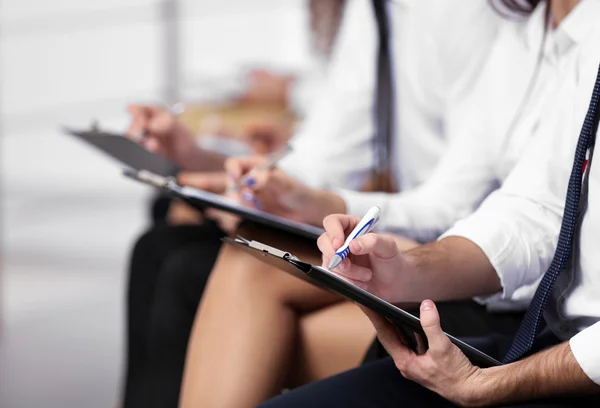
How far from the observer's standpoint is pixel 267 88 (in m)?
2.59

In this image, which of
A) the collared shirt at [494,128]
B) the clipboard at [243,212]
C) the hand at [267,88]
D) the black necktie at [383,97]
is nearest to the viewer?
the clipboard at [243,212]

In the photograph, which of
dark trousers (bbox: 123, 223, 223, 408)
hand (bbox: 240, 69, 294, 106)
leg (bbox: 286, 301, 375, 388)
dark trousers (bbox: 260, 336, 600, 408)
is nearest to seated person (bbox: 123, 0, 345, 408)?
dark trousers (bbox: 123, 223, 223, 408)

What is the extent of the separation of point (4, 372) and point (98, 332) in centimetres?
31

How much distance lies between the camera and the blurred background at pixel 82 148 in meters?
1.95

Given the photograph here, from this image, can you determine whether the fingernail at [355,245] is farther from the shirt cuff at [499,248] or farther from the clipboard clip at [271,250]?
the shirt cuff at [499,248]

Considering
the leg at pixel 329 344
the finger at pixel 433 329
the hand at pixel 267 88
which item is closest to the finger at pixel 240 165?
the leg at pixel 329 344

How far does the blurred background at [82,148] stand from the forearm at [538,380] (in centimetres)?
91

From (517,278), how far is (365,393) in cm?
20

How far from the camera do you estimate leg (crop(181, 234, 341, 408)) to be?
86 cm

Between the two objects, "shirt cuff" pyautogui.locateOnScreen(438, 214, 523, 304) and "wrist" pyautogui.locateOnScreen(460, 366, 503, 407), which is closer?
"wrist" pyautogui.locateOnScreen(460, 366, 503, 407)

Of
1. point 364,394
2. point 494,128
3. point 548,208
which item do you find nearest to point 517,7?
point 494,128

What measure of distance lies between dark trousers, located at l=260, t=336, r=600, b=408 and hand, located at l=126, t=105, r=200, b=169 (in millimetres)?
650

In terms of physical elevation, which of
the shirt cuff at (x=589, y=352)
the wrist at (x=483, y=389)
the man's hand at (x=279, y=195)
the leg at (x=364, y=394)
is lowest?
the leg at (x=364, y=394)

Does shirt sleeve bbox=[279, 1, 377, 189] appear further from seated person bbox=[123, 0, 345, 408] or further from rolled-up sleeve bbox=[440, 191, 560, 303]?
rolled-up sleeve bbox=[440, 191, 560, 303]
